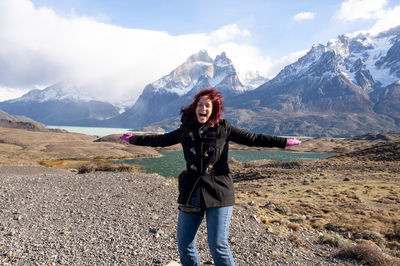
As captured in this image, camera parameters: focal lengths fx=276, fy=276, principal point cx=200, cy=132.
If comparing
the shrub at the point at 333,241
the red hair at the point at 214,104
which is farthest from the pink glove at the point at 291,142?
the shrub at the point at 333,241

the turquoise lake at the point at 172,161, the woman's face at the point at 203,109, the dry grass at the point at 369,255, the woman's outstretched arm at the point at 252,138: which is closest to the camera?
the woman's face at the point at 203,109

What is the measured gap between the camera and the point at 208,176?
14.8 feet

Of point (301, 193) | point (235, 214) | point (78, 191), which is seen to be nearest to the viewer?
point (235, 214)

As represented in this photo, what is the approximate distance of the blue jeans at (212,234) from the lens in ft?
14.5

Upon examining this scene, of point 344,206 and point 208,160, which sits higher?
point 208,160

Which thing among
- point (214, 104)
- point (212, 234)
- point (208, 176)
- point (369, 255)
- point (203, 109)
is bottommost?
point (369, 255)

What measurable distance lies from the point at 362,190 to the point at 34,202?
99.8ft

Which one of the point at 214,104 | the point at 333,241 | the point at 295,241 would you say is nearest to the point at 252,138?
the point at 214,104

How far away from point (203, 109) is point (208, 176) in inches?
43.6

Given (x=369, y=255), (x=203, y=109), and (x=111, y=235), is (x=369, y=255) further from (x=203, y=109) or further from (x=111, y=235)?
(x=111, y=235)

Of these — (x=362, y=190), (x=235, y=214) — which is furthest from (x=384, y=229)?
(x=362, y=190)

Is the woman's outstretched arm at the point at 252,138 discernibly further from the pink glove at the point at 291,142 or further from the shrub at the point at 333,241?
the shrub at the point at 333,241

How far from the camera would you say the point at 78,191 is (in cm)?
1833

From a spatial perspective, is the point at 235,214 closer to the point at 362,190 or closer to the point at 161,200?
the point at 161,200
